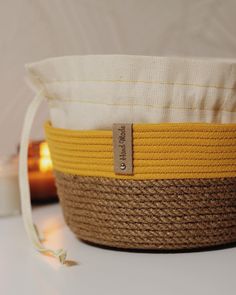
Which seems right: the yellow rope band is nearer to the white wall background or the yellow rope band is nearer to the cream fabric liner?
the cream fabric liner

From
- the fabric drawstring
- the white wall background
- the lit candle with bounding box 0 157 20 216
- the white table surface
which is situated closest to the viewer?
the white table surface

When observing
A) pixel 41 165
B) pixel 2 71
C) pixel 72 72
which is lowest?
pixel 41 165

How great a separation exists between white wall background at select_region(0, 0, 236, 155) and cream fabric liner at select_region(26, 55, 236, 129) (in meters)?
0.35

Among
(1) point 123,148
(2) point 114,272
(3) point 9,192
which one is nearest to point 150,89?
(1) point 123,148

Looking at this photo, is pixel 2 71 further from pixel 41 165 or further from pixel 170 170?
pixel 170 170

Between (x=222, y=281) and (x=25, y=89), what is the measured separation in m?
0.51

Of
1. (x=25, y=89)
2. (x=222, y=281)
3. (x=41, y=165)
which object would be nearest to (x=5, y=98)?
(x=25, y=89)

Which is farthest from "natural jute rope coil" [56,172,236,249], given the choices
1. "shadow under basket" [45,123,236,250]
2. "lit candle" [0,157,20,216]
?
"lit candle" [0,157,20,216]

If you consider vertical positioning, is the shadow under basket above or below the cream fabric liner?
below

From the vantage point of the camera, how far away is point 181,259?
20.6 inches

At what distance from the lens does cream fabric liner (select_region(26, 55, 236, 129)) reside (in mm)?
491

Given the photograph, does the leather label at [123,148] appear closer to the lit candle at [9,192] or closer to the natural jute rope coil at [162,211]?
the natural jute rope coil at [162,211]

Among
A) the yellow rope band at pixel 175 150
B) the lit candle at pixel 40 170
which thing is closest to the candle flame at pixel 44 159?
the lit candle at pixel 40 170

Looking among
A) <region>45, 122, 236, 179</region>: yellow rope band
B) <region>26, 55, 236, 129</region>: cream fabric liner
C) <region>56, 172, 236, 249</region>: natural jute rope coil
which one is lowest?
<region>56, 172, 236, 249</region>: natural jute rope coil
